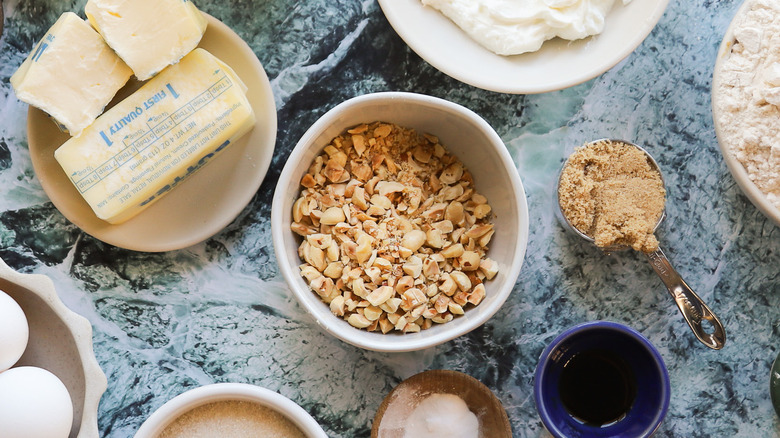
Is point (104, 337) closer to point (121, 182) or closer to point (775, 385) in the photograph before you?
point (121, 182)

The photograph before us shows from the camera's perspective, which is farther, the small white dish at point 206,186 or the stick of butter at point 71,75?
the small white dish at point 206,186

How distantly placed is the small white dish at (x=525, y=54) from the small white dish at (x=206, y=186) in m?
0.29

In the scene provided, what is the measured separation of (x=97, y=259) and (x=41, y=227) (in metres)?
0.12

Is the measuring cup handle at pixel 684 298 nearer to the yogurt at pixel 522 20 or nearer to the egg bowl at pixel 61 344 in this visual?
the yogurt at pixel 522 20

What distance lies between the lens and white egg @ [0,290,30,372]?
43.7 inches

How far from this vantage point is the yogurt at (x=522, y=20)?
1.31 m

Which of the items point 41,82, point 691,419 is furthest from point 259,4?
point 691,419

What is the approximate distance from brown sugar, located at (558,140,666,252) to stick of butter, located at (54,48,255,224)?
624mm

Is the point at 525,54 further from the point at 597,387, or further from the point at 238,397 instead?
the point at 238,397

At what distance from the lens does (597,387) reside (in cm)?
138

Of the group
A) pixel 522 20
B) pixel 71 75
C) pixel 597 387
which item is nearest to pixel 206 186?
pixel 71 75

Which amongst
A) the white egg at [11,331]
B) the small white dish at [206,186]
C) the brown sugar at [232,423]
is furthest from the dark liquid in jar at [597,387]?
the white egg at [11,331]

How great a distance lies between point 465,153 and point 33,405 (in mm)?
855

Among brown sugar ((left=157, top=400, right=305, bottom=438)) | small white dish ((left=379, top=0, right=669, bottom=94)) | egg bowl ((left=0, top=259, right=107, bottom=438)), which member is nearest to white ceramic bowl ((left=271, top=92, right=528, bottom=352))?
small white dish ((left=379, top=0, right=669, bottom=94))
